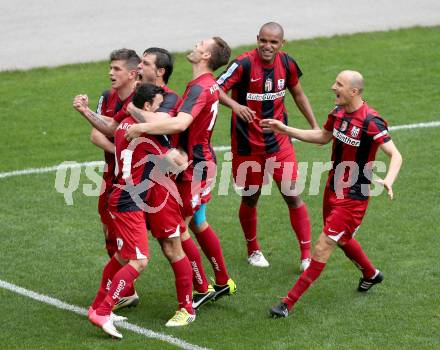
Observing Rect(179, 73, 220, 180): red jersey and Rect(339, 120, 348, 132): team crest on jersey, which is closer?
Rect(179, 73, 220, 180): red jersey

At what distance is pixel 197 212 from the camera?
10242 mm

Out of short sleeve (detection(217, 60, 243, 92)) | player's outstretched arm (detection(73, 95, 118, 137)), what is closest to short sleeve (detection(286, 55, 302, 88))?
short sleeve (detection(217, 60, 243, 92))

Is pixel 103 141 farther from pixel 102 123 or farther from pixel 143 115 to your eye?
pixel 143 115

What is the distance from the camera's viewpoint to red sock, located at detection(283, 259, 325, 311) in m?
9.80

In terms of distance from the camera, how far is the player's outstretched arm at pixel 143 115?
9234 mm

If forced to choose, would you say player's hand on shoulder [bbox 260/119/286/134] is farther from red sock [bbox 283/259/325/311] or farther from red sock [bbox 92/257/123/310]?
red sock [bbox 92/257/123/310]

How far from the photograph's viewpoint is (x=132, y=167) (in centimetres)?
937

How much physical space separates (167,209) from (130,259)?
0.55m

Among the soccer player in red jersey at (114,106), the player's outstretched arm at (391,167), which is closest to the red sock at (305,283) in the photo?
the player's outstretched arm at (391,167)

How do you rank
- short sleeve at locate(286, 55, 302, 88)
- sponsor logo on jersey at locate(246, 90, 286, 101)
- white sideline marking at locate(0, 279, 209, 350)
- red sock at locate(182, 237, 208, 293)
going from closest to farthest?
white sideline marking at locate(0, 279, 209, 350)
red sock at locate(182, 237, 208, 293)
sponsor logo on jersey at locate(246, 90, 286, 101)
short sleeve at locate(286, 55, 302, 88)

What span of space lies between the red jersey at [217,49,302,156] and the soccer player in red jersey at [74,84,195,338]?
1.82m

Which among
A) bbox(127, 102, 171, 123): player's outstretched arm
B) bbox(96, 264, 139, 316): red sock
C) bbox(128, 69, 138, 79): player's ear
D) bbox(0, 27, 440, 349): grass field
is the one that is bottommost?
bbox(0, 27, 440, 349): grass field

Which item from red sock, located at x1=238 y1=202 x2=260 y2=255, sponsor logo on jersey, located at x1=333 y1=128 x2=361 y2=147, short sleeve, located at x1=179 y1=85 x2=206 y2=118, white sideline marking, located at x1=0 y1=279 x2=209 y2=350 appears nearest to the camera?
white sideline marking, located at x1=0 y1=279 x2=209 y2=350

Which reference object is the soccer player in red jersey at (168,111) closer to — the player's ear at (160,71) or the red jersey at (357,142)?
the player's ear at (160,71)
